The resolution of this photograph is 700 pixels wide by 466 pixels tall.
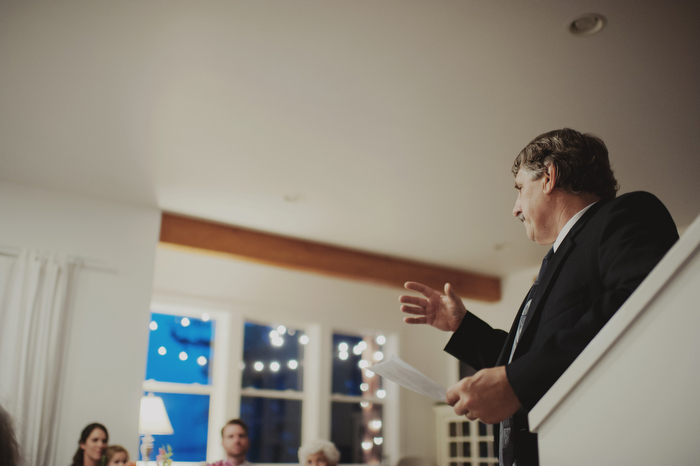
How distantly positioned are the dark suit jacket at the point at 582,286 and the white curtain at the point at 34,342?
3.70m

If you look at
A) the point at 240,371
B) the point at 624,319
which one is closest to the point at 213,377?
the point at 240,371

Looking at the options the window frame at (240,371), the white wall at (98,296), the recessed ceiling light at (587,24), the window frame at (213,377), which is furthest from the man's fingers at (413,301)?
the window frame at (213,377)

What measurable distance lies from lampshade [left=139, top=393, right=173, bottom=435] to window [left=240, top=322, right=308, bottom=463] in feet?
4.17

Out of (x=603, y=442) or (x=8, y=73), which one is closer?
(x=603, y=442)

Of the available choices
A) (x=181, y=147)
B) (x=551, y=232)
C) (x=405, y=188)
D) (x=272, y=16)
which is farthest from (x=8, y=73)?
(x=551, y=232)

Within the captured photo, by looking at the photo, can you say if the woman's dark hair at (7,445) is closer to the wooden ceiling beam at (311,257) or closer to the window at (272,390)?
the wooden ceiling beam at (311,257)

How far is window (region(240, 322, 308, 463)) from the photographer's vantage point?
6137 mm

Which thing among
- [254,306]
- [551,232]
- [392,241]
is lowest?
[551,232]

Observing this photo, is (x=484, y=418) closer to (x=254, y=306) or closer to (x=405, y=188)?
(x=405, y=188)

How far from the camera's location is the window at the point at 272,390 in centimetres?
614

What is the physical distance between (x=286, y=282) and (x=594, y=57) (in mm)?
4308

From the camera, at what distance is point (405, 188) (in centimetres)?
442

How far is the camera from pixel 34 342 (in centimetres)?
411

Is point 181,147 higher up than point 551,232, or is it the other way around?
point 181,147
